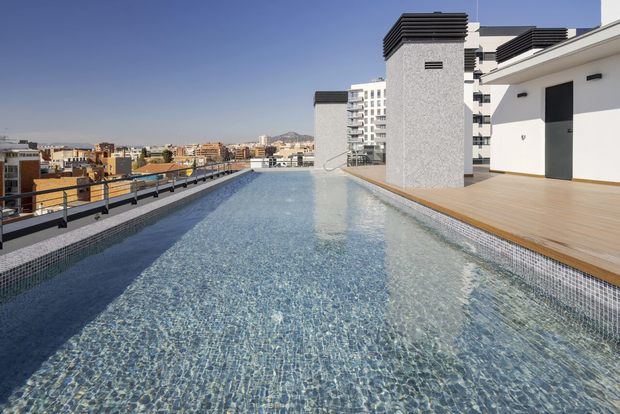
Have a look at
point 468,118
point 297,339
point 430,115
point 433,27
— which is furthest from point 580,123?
point 297,339

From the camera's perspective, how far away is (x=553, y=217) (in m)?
5.19

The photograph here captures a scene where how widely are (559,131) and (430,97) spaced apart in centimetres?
472

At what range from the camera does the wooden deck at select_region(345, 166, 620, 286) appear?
3.31 meters

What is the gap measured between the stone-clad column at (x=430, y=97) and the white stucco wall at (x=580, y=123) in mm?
3500

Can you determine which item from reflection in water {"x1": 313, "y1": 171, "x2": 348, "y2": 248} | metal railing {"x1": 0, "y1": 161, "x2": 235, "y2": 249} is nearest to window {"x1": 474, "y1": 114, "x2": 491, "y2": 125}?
reflection in water {"x1": 313, "y1": 171, "x2": 348, "y2": 248}

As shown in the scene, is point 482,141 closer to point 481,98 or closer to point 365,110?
point 481,98

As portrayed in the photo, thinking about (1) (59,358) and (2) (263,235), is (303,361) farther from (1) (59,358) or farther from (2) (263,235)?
(2) (263,235)

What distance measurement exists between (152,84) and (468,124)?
4852 centimetres

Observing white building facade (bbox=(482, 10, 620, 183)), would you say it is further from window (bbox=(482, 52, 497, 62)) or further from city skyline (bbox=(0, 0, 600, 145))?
window (bbox=(482, 52, 497, 62))

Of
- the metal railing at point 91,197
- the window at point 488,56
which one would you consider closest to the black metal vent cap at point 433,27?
the metal railing at point 91,197

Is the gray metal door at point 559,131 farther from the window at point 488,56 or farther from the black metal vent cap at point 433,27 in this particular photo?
the window at point 488,56

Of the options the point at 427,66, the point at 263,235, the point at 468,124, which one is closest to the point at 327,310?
the point at 263,235

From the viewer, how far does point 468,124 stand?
38.2ft

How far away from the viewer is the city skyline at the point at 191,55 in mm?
23188
